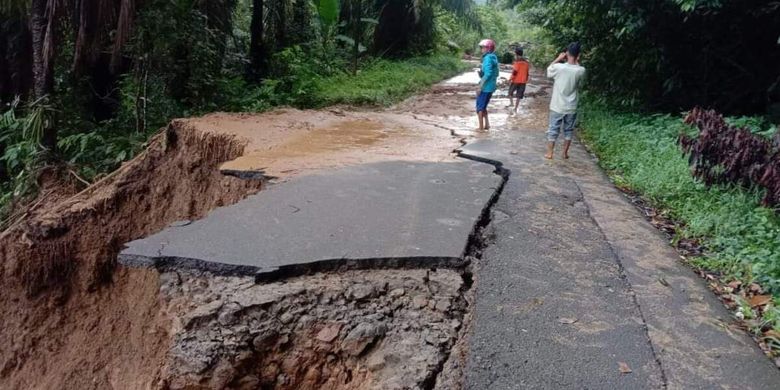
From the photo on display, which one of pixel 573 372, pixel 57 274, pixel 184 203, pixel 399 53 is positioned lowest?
pixel 57 274

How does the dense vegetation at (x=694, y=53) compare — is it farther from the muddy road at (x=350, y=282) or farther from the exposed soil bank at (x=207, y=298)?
the exposed soil bank at (x=207, y=298)

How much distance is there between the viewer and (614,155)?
797 cm

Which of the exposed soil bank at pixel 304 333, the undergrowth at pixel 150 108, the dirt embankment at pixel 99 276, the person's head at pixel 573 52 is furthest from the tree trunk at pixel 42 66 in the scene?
the person's head at pixel 573 52

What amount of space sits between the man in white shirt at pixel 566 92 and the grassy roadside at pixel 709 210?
2.80ft

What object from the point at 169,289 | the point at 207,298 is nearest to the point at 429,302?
the point at 207,298

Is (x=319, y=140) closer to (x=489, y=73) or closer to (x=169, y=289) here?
(x=489, y=73)

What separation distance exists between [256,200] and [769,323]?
3.77 metres

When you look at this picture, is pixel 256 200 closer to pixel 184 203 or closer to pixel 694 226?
pixel 184 203

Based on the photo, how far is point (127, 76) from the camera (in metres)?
9.14

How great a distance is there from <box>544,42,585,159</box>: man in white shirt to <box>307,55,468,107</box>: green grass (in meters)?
5.84

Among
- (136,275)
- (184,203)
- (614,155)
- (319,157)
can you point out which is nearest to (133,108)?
(184,203)

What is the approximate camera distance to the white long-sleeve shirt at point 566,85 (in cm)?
714

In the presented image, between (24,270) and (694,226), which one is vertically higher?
(694,226)

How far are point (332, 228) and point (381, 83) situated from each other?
1145 centimetres
